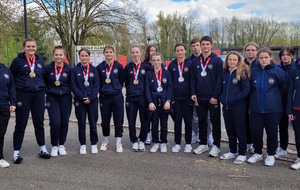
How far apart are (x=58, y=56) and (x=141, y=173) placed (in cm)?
261

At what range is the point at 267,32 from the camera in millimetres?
43750

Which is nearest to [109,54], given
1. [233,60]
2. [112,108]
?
[112,108]

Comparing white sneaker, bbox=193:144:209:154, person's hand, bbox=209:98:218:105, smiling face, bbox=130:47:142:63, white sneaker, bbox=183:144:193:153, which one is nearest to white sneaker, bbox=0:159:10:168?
smiling face, bbox=130:47:142:63

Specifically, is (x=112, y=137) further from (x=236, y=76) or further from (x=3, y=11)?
(x=3, y=11)

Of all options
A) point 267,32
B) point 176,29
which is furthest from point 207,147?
point 267,32

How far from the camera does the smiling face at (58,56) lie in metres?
5.52

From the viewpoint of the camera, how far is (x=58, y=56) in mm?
5516

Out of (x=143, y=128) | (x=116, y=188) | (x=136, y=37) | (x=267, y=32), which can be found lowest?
(x=116, y=188)

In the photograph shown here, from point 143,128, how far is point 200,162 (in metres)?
1.37

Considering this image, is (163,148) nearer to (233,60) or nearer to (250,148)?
(250,148)

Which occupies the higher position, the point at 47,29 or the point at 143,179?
the point at 47,29

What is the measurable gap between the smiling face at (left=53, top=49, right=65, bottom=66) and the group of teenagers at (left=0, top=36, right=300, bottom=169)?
0.02m

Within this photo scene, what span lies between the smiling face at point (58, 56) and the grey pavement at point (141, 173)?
1768mm

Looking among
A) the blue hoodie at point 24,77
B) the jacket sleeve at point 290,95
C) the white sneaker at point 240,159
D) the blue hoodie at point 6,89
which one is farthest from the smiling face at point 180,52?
the blue hoodie at point 6,89
